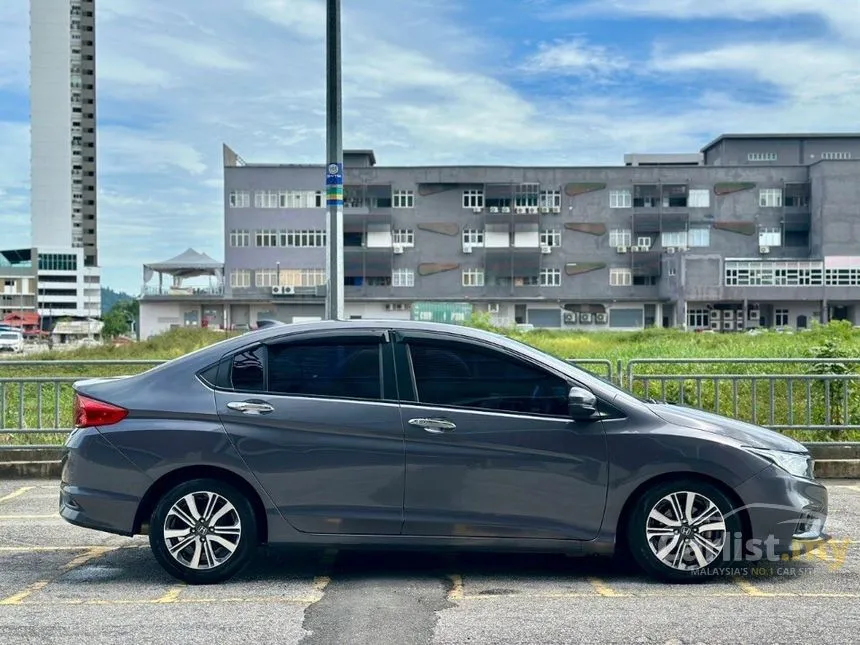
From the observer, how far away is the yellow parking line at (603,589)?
20.1 ft

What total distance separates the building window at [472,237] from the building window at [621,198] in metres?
12.2

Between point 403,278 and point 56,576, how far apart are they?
7935 cm

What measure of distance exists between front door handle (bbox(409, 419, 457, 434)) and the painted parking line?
2.82 m

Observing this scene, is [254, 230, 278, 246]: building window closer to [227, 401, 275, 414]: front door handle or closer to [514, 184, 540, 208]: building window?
[514, 184, 540, 208]: building window

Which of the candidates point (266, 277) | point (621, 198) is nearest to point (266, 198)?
point (266, 277)

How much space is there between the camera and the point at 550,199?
280 feet

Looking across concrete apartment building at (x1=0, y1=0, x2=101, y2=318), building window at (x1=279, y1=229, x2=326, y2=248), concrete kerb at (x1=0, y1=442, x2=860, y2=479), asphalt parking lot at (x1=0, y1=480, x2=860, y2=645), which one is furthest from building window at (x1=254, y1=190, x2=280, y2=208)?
asphalt parking lot at (x1=0, y1=480, x2=860, y2=645)

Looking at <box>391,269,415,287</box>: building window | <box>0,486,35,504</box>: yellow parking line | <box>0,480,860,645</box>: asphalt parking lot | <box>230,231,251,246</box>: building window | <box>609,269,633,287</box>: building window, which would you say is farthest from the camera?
<box>230,231,251,246</box>: building window

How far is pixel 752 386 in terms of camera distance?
Result: 11.3 m

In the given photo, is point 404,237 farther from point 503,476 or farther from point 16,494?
point 503,476

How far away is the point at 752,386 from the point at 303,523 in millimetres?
6858

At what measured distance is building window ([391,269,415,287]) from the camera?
85688 millimetres

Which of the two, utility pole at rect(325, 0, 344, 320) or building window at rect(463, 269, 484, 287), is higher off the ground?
building window at rect(463, 269, 484, 287)

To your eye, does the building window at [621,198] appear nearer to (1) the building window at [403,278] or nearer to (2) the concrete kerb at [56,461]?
(1) the building window at [403,278]
